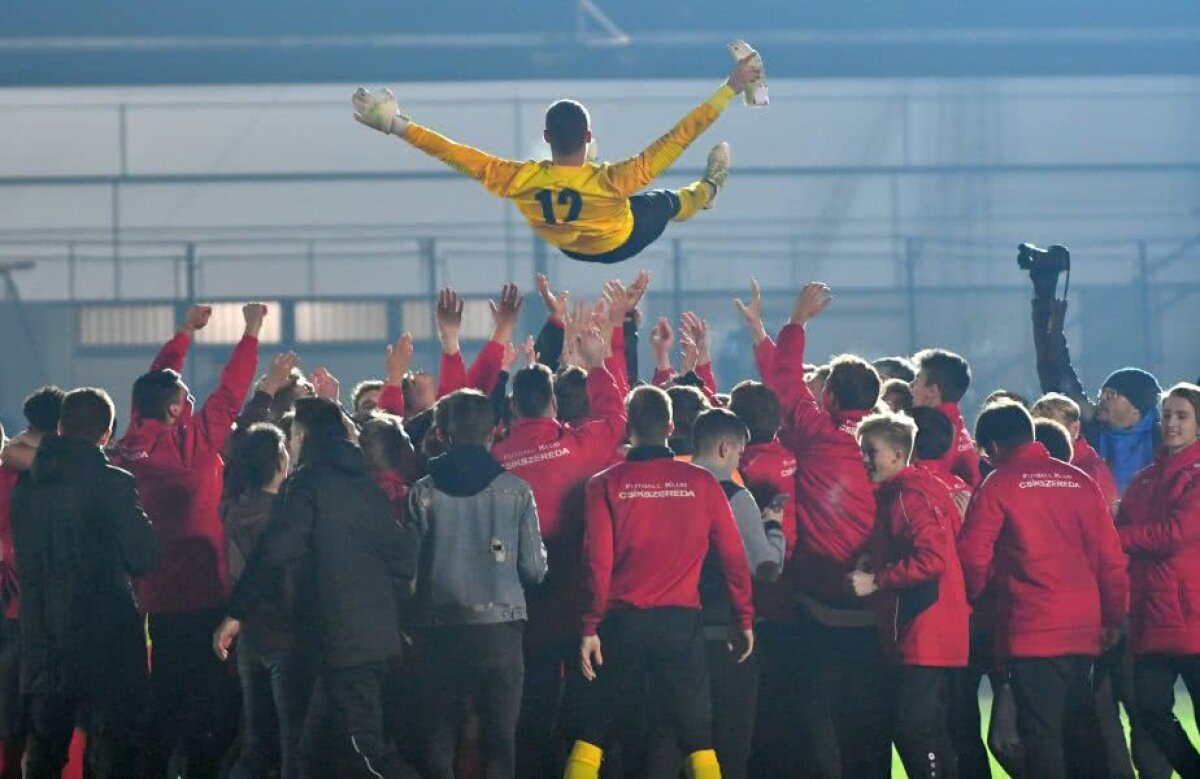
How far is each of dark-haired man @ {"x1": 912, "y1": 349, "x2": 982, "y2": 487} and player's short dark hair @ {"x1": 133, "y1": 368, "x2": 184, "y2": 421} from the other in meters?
2.75

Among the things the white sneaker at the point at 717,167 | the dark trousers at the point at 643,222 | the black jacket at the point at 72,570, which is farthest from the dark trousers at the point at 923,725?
the black jacket at the point at 72,570

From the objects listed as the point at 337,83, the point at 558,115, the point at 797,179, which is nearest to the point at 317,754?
the point at 558,115

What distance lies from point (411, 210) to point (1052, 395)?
1656cm

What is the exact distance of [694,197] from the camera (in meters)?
8.07

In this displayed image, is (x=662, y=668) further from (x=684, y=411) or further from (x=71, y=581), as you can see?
(x=71, y=581)

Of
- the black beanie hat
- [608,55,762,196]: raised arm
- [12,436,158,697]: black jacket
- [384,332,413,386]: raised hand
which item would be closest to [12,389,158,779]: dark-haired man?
[12,436,158,697]: black jacket

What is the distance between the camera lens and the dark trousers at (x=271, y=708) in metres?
6.34

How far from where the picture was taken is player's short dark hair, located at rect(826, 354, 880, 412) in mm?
6758

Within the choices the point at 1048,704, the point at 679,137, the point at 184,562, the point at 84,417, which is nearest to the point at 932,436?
the point at 1048,704

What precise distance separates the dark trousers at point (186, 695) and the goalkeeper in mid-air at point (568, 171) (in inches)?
79.3

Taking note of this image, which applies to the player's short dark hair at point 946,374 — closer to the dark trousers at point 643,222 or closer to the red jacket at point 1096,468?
the red jacket at point 1096,468

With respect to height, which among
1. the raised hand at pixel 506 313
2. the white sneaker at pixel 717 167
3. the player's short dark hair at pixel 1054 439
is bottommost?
the player's short dark hair at pixel 1054 439

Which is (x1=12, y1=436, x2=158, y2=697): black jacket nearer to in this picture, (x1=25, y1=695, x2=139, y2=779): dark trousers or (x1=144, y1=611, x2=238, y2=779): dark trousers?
(x1=25, y1=695, x2=139, y2=779): dark trousers

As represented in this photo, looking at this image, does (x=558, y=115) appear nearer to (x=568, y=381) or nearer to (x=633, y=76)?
(x=568, y=381)
